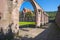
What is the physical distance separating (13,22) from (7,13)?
1.15 meters

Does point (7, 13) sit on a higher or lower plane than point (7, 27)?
higher

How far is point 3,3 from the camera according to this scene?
35.0 feet

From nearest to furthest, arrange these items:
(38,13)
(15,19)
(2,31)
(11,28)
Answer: (2,31)
(11,28)
(15,19)
(38,13)

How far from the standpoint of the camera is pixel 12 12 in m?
11.8

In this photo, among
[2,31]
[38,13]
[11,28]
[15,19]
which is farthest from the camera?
[38,13]

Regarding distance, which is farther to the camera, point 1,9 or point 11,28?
point 11,28

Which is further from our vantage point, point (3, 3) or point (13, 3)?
point (13, 3)

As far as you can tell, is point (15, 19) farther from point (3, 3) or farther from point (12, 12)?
point (3, 3)

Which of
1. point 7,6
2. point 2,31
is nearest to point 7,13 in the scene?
point 7,6

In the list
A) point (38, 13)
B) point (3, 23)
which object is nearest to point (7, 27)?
point (3, 23)

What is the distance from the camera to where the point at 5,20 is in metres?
10.9

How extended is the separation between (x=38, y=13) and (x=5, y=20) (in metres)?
10.7

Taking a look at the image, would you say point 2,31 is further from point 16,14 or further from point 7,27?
point 16,14

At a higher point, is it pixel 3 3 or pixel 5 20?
pixel 3 3
